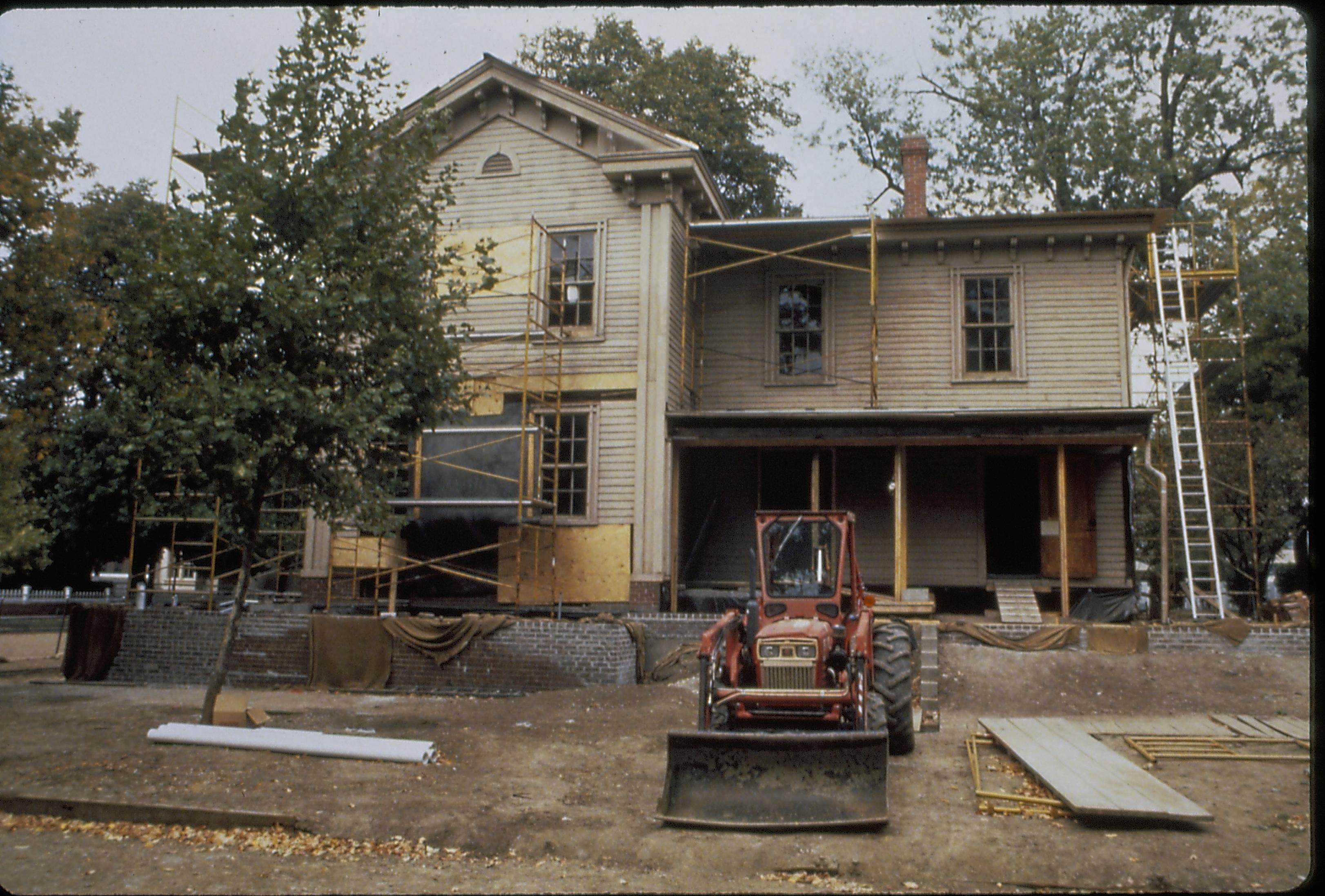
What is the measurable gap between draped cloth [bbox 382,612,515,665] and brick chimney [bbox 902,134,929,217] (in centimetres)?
1177

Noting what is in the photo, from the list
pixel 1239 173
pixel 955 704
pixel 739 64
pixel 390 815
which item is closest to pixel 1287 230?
pixel 1239 173

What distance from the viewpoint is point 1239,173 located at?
104ft

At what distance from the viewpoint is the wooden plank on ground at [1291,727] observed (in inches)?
404

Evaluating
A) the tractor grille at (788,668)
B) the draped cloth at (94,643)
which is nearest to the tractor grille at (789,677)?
the tractor grille at (788,668)

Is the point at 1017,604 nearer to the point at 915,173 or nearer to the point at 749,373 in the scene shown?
the point at 749,373

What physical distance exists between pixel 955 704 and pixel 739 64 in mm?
25864

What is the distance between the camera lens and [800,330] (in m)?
19.8

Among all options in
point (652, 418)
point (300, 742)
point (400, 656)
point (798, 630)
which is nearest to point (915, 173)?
point (652, 418)

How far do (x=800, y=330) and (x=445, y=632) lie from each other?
29.4 feet

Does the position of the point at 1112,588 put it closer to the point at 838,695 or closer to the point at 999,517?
the point at 999,517

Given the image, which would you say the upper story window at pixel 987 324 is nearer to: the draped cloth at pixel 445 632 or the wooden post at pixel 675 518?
the wooden post at pixel 675 518

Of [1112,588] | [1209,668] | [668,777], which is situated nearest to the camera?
[668,777]

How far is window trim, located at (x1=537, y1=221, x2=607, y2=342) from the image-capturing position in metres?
17.8

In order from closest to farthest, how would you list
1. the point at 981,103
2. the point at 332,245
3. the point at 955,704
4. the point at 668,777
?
the point at 668,777 < the point at 332,245 < the point at 955,704 < the point at 981,103
